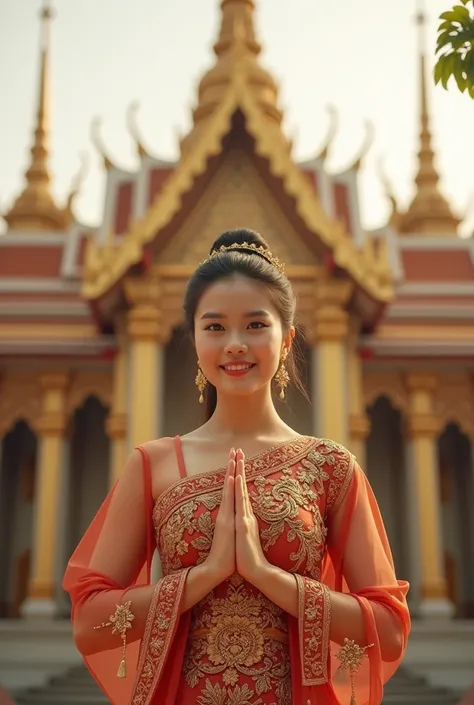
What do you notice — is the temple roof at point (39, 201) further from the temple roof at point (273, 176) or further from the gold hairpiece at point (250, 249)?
the gold hairpiece at point (250, 249)

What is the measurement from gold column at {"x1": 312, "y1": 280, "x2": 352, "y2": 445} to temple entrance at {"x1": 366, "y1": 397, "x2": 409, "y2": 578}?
2324 mm

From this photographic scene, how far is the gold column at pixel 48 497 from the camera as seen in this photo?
9125mm

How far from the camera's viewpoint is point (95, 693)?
23.8 ft

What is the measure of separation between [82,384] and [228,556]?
→ 27.2ft

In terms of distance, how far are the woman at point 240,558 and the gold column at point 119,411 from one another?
646 centimetres

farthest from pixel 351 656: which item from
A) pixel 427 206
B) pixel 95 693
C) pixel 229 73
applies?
pixel 427 206

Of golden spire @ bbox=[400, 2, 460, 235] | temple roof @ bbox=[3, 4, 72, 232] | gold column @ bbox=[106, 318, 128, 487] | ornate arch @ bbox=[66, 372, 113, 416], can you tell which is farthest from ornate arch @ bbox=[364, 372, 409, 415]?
temple roof @ bbox=[3, 4, 72, 232]

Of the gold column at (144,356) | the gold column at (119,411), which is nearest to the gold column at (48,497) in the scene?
the gold column at (119,411)

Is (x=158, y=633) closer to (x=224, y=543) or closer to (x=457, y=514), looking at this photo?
(x=224, y=543)

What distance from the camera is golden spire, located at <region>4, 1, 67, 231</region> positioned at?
47.6ft

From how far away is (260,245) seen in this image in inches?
84.9

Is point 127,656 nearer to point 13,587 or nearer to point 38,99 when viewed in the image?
point 13,587

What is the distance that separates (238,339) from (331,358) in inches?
260

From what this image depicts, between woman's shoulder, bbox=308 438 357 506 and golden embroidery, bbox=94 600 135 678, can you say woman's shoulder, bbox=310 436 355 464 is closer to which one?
woman's shoulder, bbox=308 438 357 506
